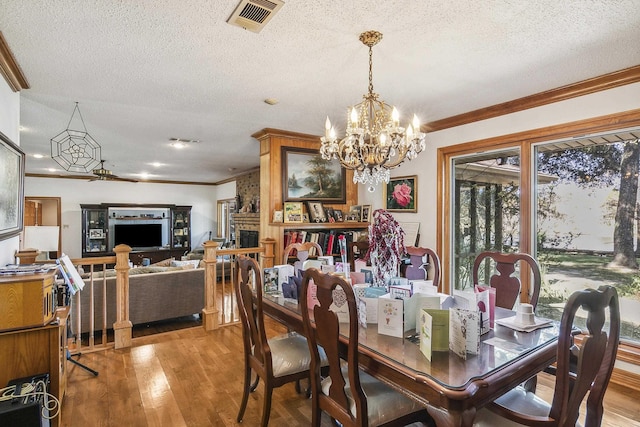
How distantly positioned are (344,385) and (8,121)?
3.12 m

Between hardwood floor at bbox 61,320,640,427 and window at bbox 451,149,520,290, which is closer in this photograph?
hardwood floor at bbox 61,320,640,427

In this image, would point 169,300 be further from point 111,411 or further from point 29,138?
point 29,138

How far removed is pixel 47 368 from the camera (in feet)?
6.31

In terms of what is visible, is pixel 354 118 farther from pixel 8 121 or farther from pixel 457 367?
pixel 8 121

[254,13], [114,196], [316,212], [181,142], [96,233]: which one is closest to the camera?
[254,13]

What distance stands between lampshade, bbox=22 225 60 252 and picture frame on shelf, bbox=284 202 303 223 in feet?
7.97

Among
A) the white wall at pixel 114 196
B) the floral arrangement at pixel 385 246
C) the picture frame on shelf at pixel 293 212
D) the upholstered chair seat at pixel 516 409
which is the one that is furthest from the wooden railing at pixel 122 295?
the white wall at pixel 114 196

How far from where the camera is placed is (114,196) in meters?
9.14

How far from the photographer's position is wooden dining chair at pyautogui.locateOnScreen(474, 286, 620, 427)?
3.81 feet

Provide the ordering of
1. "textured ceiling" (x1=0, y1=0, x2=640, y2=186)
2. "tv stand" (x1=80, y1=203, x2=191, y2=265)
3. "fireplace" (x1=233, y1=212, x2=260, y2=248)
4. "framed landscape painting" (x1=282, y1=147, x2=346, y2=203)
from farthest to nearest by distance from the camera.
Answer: "tv stand" (x1=80, y1=203, x2=191, y2=265)
"fireplace" (x1=233, y1=212, x2=260, y2=248)
"framed landscape painting" (x1=282, y1=147, x2=346, y2=203)
"textured ceiling" (x1=0, y1=0, x2=640, y2=186)

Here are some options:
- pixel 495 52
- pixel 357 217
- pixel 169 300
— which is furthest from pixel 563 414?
pixel 169 300

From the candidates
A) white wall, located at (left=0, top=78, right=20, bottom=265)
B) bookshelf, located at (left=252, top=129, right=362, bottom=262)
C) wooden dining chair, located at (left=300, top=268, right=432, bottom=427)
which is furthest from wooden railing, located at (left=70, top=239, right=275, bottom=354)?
wooden dining chair, located at (left=300, top=268, right=432, bottom=427)

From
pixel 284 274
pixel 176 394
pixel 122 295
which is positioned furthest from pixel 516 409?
pixel 122 295

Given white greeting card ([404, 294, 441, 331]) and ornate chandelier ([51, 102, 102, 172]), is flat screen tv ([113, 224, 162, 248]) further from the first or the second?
white greeting card ([404, 294, 441, 331])
